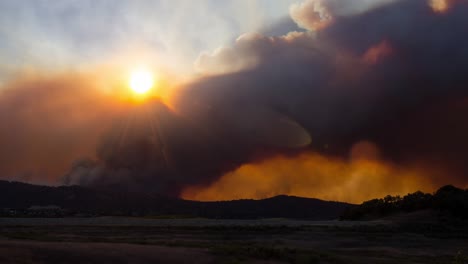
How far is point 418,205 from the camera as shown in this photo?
328 feet

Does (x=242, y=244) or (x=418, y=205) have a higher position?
(x=418, y=205)

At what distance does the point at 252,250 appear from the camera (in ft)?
124

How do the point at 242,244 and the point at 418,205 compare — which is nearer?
the point at 242,244

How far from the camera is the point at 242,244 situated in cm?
4519

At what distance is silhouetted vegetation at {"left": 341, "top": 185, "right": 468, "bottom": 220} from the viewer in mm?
93312

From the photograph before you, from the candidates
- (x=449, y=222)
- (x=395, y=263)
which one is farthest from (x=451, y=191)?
(x=395, y=263)

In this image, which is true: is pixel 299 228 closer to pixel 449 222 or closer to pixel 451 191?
pixel 449 222

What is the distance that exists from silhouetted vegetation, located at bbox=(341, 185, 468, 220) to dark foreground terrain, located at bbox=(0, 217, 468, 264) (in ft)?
24.7

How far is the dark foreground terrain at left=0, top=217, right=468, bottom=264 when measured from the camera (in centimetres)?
3101

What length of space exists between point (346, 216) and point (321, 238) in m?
55.3

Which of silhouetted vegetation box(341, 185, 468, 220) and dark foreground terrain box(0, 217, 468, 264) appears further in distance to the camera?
silhouetted vegetation box(341, 185, 468, 220)

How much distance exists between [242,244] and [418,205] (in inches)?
2630

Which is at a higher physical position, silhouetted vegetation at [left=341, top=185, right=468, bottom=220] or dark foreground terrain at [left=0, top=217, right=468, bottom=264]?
silhouetted vegetation at [left=341, top=185, right=468, bottom=220]

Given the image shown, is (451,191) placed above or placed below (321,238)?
above
